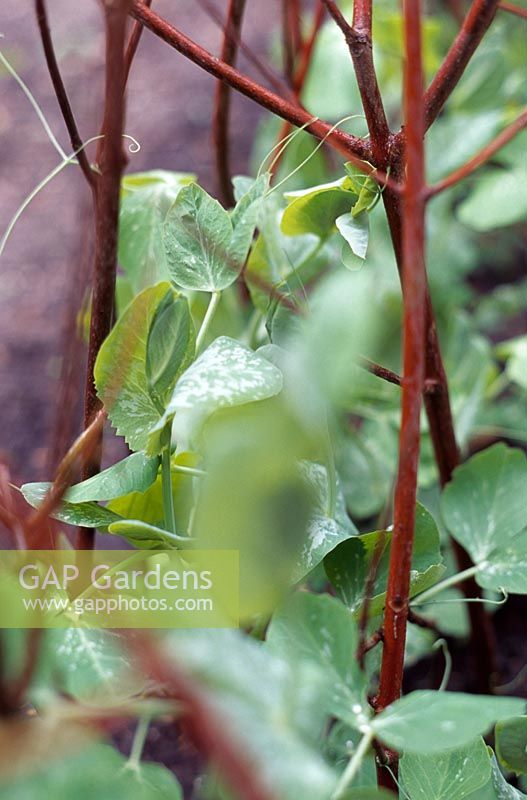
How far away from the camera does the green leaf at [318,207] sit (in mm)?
474

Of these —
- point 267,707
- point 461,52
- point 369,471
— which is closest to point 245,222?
point 461,52

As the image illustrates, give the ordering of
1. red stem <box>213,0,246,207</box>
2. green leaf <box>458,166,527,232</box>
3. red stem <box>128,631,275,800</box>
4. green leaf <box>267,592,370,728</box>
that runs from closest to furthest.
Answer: red stem <box>128,631,275,800</box>
green leaf <box>267,592,370,728</box>
red stem <box>213,0,246,207</box>
green leaf <box>458,166,527,232</box>

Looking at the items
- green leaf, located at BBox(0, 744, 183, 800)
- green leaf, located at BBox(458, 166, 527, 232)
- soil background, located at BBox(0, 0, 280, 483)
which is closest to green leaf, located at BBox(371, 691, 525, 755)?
green leaf, located at BBox(0, 744, 183, 800)

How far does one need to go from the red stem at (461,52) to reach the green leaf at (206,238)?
0.12 m

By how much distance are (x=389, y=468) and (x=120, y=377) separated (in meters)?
0.51

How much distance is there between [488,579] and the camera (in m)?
0.51

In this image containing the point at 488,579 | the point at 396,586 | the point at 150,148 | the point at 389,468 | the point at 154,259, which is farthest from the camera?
the point at 150,148

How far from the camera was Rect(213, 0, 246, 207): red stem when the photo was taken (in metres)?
0.61

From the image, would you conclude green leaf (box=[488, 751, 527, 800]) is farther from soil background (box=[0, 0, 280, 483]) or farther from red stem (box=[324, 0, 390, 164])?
soil background (box=[0, 0, 280, 483])

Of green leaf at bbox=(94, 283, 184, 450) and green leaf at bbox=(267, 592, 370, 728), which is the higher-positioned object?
green leaf at bbox=(94, 283, 184, 450)

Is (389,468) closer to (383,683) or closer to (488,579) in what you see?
(488,579)

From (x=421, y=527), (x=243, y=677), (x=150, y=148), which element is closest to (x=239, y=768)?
(x=243, y=677)

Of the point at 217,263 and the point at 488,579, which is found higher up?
the point at 217,263

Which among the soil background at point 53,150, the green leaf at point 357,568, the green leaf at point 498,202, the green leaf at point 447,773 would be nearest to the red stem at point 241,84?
the green leaf at point 357,568
